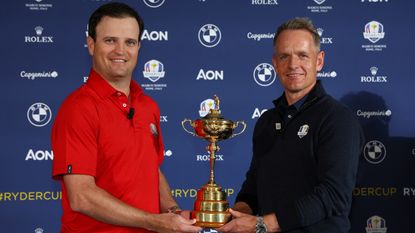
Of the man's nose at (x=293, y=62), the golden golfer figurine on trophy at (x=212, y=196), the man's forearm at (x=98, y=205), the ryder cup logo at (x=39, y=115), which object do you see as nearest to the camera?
the man's forearm at (x=98, y=205)

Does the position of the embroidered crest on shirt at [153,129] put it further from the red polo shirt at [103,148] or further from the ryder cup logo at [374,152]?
the ryder cup logo at [374,152]

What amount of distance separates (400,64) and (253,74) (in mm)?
1078

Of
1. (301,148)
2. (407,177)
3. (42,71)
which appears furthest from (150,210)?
(407,177)

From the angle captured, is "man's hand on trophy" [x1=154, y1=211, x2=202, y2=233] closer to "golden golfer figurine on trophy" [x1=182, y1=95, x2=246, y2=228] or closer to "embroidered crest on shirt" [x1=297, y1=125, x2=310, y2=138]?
"golden golfer figurine on trophy" [x1=182, y1=95, x2=246, y2=228]

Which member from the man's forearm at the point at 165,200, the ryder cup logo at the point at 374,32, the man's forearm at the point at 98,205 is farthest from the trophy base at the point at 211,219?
the ryder cup logo at the point at 374,32

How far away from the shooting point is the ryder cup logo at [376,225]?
434 cm

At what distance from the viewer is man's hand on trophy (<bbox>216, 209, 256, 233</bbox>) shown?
2.39 metres

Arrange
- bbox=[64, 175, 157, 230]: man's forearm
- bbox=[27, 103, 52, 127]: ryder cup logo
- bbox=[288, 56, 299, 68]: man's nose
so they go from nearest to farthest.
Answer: bbox=[64, 175, 157, 230]: man's forearm
bbox=[288, 56, 299, 68]: man's nose
bbox=[27, 103, 52, 127]: ryder cup logo

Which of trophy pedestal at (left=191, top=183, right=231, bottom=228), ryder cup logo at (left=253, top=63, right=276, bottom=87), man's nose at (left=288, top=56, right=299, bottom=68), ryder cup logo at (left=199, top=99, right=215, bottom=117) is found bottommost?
trophy pedestal at (left=191, top=183, right=231, bottom=228)

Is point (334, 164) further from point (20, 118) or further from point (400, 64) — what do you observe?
point (20, 118)

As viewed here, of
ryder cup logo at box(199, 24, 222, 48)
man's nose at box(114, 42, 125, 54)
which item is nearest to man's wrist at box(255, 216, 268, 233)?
man's nose at box(114, 42, 125, 54)

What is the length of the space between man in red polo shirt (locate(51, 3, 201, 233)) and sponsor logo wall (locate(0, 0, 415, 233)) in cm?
185

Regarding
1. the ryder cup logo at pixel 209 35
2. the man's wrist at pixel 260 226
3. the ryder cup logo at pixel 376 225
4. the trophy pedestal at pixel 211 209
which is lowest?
the ryder cup logo at pixel 376 225

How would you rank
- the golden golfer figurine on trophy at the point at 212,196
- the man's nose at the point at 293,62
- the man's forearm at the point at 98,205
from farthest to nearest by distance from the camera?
the man's nose at the point at 293,62 < the golden golfer figurine on trophy at the point at 212,196 < the man's forearm at the point at 98,205
